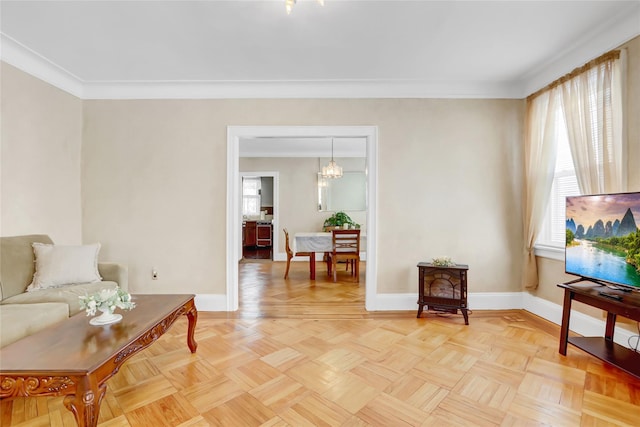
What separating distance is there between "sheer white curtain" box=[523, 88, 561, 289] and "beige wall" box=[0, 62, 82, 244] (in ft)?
17.1

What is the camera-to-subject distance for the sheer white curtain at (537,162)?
10.2 ft

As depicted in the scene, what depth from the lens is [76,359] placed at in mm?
1449

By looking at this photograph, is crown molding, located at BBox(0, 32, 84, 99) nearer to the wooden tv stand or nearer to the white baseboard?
the white baseboard

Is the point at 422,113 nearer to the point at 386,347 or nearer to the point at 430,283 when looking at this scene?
the point at 430,283

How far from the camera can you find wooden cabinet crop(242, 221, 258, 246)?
913 cm

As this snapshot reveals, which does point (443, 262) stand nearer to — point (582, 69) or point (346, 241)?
point (346, 241)

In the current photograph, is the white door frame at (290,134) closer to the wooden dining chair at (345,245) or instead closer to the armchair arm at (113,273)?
the armchair arm at (113,273)

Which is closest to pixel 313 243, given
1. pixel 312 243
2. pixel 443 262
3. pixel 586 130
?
pixel 312 243

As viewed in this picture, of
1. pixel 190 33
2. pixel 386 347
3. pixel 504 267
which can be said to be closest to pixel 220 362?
pixel 386 347

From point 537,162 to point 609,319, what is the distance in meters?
1.66

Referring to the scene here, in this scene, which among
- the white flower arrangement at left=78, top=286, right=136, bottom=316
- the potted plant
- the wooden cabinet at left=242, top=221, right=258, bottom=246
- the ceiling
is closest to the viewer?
the white flower arrangement at left=78, top=286, right=136, bottom=316

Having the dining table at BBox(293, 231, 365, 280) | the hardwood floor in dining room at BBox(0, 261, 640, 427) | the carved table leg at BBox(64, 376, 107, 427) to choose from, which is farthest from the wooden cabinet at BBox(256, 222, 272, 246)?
the carved table leg at BBox(64, 376, 107, 427)

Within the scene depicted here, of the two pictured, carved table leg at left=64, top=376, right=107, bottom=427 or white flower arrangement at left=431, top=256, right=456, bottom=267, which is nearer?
carved table leg at left=64, top=376, right=107, bottom=427

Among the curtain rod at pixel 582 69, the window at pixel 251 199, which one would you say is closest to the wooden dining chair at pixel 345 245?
the curtain rod at pixel 582 69
